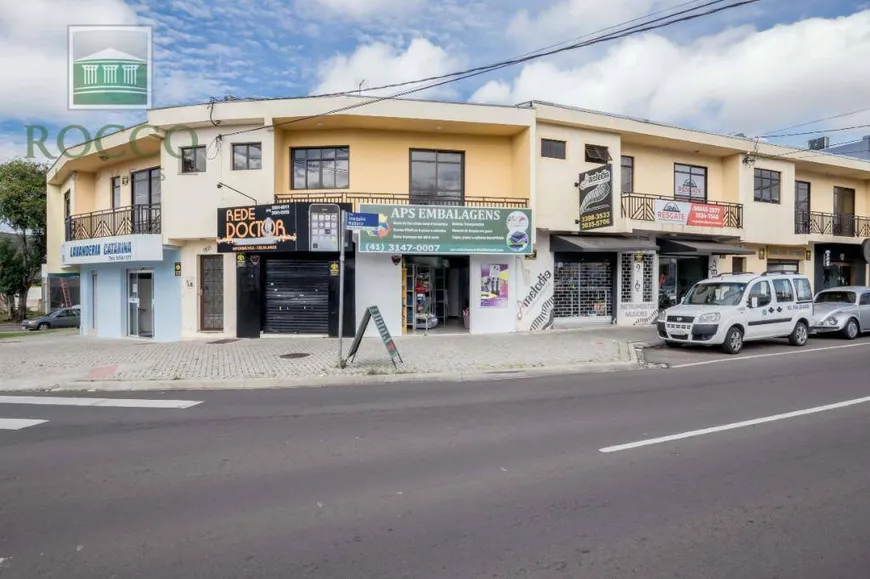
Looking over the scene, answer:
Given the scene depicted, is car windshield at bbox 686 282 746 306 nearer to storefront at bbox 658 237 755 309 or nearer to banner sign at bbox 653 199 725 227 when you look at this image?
banner sign at bbox 653 199 725 227

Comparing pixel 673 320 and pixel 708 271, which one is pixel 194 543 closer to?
pixel 673 320

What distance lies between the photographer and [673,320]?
43.8 ft

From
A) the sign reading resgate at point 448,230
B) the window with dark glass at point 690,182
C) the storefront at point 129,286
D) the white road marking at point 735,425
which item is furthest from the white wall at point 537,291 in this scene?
the storefront at point 129,286

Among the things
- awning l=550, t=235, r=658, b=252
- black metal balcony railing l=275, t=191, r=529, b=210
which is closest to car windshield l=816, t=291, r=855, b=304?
awning l=550, t=235, r=658, b=252

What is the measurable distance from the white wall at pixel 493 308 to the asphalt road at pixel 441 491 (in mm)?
8563

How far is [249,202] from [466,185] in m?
6.78

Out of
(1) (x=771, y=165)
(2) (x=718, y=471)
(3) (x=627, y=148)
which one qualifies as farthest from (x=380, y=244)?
(1) (x=771, y=165)

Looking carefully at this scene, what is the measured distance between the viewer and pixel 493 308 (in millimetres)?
16359

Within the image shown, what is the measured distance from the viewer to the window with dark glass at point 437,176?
1652 centimetres

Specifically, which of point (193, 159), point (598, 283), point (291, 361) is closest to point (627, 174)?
point (598, 283)

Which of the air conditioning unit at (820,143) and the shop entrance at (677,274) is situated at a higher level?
the air conditioning unit at (820,143)

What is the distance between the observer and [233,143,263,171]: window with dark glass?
52.1 ft

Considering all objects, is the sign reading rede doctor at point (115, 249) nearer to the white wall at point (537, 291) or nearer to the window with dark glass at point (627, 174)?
the white wall at point (537, 291)

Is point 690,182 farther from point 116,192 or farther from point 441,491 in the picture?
point 116,192
